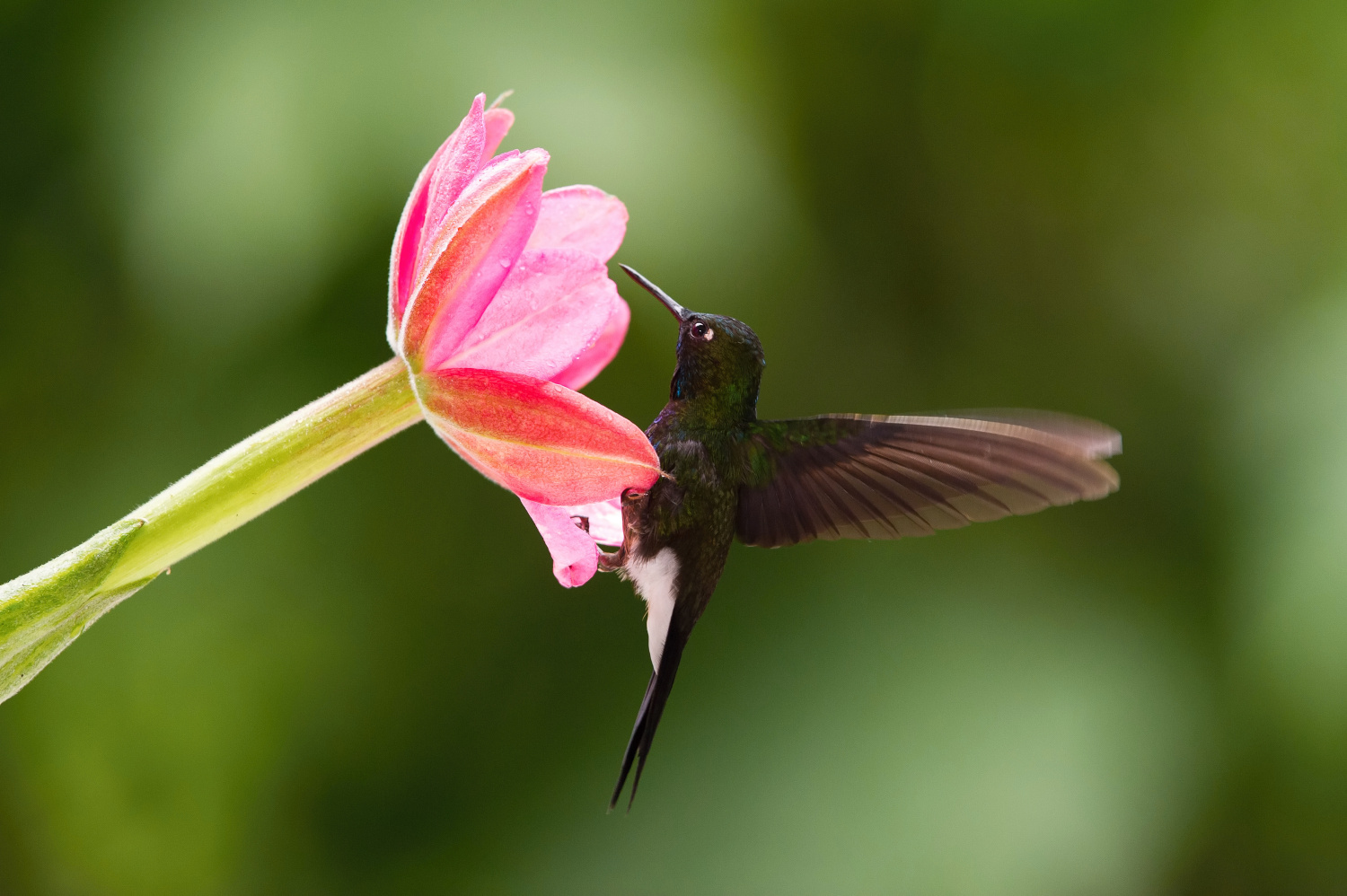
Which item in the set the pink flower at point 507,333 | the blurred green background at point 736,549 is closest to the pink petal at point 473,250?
the pink flower at point 507,333

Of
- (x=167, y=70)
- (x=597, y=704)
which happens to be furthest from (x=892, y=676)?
(x=167, y=70)

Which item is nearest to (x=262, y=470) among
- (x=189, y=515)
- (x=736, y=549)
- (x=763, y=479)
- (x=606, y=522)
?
(x=189, y=515)

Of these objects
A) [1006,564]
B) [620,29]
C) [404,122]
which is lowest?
[1006,564]

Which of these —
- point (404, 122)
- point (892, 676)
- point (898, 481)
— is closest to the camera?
point (898, 481)

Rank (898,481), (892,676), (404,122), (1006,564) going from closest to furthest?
(898,481) → (404,122) → (892,676) → (1006,564)

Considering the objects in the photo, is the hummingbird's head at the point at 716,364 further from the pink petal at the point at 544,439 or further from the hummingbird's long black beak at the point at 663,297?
the pink petal at the point at 544,439

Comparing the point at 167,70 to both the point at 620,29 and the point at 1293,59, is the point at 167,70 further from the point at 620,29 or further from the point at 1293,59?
the point at 1293,59
